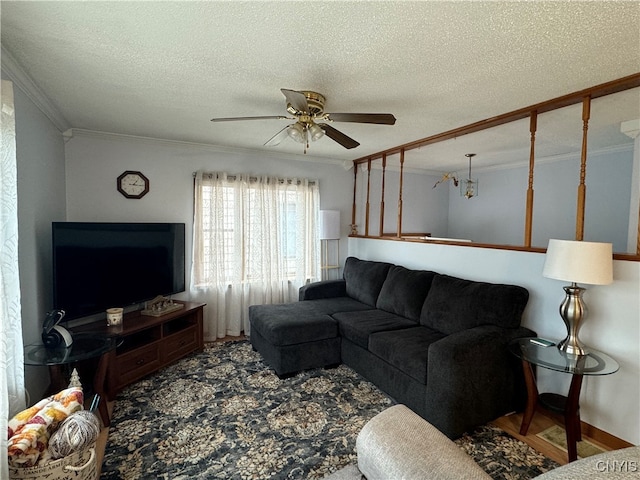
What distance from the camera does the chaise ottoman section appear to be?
297 centimetres

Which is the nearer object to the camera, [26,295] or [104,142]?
[26,295]

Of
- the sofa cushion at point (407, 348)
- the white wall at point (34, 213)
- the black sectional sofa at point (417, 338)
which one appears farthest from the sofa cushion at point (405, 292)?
the white wall at point (34, 213)

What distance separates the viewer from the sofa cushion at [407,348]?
2344 millimetres

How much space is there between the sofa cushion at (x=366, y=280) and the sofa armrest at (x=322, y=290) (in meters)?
0.09

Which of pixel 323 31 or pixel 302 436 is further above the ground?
pixel 323 31

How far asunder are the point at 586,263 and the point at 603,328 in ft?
2.10

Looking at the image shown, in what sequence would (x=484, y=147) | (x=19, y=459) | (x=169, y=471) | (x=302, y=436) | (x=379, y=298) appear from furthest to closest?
(x=484, y=147) → (x=379, y=298) → (x=302, y=436) → (x=169, y=471) → (x=19, y=459)

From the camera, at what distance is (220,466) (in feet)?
6.22

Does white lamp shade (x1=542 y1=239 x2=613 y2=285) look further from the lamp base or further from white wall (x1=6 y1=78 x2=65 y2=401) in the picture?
white wall (x1=6 y1=78 x2=65 y2=401)

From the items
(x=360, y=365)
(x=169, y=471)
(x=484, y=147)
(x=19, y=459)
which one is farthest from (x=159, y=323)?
(x=484, y=147)

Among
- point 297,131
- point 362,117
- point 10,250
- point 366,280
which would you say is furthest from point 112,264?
point 366,280

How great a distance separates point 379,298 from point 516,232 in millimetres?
3019

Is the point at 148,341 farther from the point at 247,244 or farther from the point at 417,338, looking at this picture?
the point at 417,338

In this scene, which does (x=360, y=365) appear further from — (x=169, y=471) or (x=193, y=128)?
(x=193, y=128)
